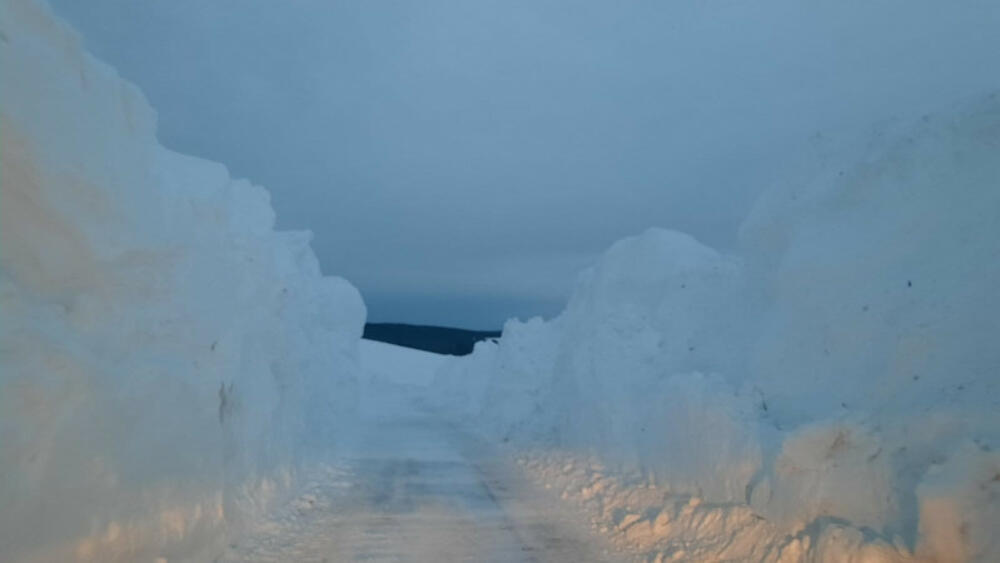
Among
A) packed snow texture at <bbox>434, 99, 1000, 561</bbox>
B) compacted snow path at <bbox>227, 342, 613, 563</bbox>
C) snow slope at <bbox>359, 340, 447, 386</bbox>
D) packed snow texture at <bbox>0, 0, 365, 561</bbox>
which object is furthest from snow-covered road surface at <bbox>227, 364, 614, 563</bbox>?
snow slope at <bbox>359, 340, 447, 386</bbox>

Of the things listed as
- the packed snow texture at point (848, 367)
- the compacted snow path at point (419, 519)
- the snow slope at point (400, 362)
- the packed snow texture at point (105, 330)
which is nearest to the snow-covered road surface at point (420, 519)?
the compacted snow path at point (419, 519)

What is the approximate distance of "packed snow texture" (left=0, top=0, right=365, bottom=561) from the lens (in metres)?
5.23

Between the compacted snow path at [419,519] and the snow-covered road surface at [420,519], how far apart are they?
0.01 meters

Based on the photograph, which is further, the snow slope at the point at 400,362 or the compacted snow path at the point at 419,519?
the snow slope at the point at 400,362

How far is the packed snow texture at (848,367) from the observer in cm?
648

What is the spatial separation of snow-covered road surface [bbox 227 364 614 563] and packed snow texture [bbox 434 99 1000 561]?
1.38m

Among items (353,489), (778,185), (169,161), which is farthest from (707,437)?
(169,161)

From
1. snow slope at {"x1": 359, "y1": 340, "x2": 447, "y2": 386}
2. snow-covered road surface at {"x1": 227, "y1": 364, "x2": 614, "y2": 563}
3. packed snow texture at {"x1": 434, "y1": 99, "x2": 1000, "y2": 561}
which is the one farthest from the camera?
snow slope at {"x1": 359, "y1": 340, "x2": 447, "y2": 386}

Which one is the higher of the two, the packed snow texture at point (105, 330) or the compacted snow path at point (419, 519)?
the packed snow texture at point (105, 330)

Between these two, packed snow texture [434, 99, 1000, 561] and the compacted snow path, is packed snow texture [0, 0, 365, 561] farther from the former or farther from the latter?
packed snow texture [434, 99, 1000, 561]

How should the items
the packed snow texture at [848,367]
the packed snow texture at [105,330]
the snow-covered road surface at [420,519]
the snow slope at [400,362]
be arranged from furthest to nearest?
the snow slope at [400,362] < the snow-covered road surface at [420,519] < the packed snow texture at [848,367] < the packed snow texture at [105,330]

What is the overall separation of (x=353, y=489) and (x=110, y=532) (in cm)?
654

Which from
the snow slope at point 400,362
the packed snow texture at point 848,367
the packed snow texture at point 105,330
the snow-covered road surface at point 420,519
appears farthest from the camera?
the snow slope at point 400,362

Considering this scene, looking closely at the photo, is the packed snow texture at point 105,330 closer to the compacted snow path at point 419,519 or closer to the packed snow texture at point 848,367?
the compacted snow path at point 419,519
